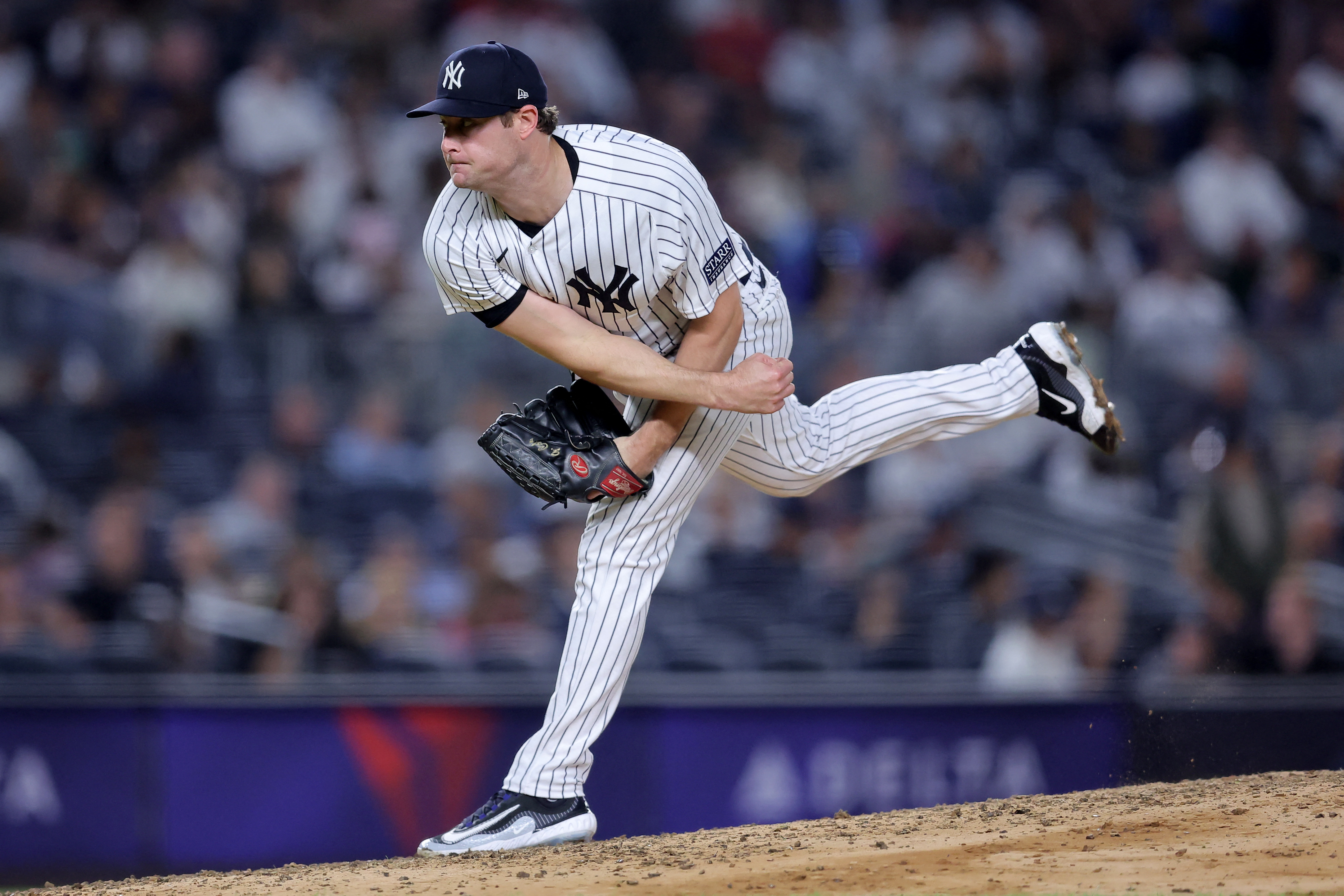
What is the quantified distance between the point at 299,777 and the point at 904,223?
182 inches

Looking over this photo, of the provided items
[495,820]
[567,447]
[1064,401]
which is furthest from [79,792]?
[1064,401]

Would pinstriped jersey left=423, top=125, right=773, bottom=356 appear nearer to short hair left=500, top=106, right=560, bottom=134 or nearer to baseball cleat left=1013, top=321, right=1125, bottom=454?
short hair left=500, top=106, right=560, bottom=134

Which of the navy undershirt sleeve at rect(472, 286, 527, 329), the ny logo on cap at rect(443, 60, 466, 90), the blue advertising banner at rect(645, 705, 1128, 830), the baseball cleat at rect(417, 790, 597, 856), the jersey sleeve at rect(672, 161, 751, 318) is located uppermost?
the ny logo on cap at rect(443, 60, 466, 90)

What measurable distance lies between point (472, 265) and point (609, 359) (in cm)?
39

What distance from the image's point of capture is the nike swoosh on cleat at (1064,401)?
451 centimetres

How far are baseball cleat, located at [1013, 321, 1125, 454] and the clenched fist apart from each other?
1.08 meters

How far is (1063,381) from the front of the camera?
14.8 ft

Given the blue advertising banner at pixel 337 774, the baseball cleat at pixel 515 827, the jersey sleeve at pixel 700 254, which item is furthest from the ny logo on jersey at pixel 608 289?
the blue advertising banner at pixel 337 774

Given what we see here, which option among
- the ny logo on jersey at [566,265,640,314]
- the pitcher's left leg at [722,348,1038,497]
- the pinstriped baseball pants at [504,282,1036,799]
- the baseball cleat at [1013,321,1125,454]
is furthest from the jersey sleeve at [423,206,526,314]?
the baseball cleat at [1013,321,1125,454]

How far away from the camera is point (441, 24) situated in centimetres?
1009

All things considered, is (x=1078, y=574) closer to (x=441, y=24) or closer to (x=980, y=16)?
(x=980, y=16)

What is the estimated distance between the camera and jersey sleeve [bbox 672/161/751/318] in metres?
3.63

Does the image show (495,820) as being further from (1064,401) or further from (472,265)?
(1064,401)

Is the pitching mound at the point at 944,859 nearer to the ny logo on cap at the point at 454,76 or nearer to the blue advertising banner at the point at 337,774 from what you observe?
the ny logo on cap at the point at 454,76
